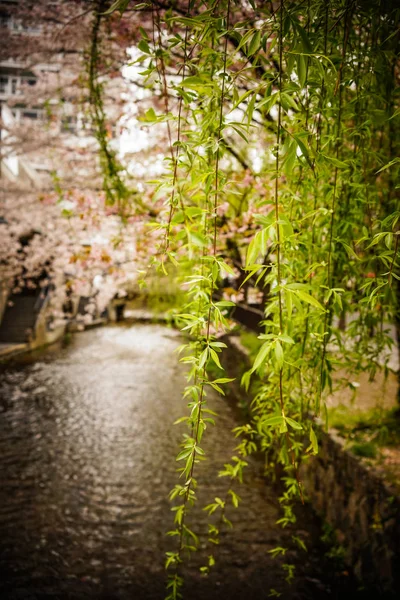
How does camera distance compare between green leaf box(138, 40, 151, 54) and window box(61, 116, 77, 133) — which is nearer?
green leaf box(138, 40, 151, 54)

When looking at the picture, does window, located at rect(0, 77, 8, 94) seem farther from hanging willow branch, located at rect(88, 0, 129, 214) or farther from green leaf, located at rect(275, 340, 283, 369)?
green leaf, located at rect(275, 340, 283, 369)

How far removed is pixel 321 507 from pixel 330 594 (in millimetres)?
1115

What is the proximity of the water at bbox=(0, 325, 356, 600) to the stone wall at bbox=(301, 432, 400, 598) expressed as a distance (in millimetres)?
336

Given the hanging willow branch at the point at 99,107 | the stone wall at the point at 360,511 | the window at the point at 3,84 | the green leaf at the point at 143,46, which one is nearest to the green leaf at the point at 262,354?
the green leaf at the point at 143,46

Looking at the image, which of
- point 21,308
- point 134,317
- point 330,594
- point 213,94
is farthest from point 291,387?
point 134,317

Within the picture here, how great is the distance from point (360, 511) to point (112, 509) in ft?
10.3

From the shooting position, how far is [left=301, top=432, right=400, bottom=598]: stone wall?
10.5 feet

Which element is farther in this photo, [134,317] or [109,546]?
[134,317]

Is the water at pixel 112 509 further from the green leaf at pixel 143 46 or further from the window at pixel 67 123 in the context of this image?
the window at pixel 67 123

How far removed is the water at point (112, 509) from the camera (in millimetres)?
3713

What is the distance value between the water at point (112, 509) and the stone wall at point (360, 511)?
34 centimetres

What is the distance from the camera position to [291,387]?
1.89 meters

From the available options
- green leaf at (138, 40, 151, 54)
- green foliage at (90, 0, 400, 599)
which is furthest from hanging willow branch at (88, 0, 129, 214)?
green leaf at (138, 40, 151, 54)

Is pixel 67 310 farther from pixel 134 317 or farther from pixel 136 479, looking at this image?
pixel 136 479
